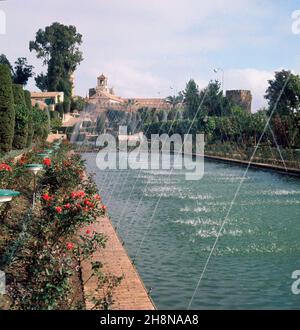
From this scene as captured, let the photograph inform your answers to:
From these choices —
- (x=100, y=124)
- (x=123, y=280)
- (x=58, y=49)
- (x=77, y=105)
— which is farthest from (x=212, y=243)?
(x=100, y=124)

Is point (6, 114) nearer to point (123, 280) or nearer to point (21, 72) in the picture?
point (123, 280)

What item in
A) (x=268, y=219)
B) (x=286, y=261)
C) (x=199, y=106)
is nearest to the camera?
(x=286, y=261)

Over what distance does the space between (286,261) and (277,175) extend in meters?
15.7

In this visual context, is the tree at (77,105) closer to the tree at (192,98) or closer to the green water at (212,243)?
the tree at (192,98)

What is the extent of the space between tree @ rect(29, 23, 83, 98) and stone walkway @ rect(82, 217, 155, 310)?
184ft

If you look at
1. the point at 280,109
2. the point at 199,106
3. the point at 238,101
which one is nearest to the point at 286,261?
the point at 280,109

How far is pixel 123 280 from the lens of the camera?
5.84 metres

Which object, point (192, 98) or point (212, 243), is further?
point (192, 98)

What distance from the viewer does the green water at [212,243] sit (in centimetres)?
606

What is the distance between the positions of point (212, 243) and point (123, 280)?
2.97m

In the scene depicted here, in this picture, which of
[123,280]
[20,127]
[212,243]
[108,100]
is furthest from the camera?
[108,100]

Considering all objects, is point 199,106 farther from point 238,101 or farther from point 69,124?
point 69,124

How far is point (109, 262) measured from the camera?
21.6 feet

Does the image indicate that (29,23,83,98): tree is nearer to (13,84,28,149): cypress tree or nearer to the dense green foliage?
the dense green foliage
